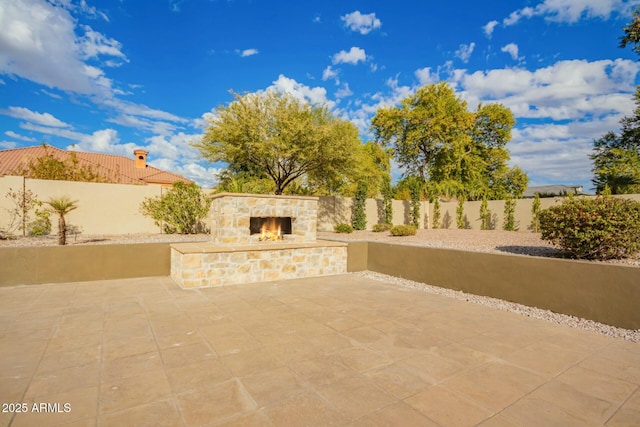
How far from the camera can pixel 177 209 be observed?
10406mm

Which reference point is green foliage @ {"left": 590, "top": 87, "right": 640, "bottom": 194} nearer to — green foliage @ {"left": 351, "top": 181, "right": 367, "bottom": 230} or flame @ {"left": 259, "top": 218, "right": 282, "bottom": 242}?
green foliage @ {"left": 351, "top": 181, "right": 367, "bottom": 230}

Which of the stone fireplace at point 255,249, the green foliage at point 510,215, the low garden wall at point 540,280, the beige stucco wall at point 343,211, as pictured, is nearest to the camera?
the low garden wall at point 540,280

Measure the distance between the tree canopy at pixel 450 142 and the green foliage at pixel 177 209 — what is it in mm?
15957

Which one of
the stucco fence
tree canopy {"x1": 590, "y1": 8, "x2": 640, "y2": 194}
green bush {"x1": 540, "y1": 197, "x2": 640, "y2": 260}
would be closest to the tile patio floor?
green bush {"x1": 540, "y1": 197, "x2": 640, "y2": 260}

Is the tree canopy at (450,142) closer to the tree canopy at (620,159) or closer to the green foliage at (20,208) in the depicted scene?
the tree canopy at (620,159)

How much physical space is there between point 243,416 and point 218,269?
14.4ft

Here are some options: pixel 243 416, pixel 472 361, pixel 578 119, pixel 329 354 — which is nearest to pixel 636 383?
pixel 472 361

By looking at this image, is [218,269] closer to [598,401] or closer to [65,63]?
[598,401]

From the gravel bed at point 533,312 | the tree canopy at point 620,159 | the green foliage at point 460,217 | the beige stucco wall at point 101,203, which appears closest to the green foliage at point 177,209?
the beige stucco wall at point 101,203

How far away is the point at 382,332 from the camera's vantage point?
3680 millimetres

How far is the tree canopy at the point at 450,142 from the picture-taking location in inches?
816

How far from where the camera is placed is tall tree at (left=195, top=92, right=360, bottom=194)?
38.8 feet

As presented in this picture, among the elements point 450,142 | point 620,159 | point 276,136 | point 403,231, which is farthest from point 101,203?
point 620,159

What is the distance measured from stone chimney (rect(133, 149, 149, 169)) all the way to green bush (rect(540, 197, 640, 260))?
1130 inches
